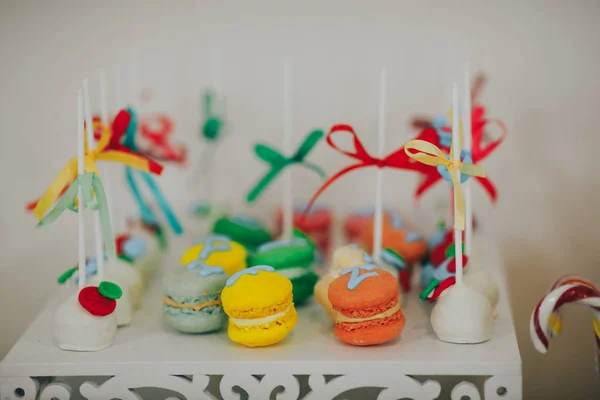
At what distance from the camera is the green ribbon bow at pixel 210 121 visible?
2.04m

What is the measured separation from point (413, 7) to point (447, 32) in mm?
120

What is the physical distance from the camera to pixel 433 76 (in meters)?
2.13

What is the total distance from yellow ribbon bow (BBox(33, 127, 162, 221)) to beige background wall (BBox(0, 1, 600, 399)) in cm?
63

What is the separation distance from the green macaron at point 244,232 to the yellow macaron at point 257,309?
0.43 metres

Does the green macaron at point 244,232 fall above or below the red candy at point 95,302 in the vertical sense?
above

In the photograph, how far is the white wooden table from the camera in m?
1.36

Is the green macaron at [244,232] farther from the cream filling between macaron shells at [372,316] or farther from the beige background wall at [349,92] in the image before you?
the cream filling between macaron shells at [372,316]

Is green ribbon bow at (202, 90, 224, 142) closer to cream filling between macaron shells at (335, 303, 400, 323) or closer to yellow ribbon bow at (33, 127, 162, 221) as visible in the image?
yellow ribbon bow at (33, 127, 162, 221)

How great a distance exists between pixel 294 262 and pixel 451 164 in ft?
1.38

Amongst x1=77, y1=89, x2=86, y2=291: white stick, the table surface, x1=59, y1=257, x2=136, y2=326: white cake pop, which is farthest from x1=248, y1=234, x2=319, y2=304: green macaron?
x1=77, y1=89, x2=86, y2=291: white stick

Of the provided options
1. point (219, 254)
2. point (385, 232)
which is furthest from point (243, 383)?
point (385, 232)

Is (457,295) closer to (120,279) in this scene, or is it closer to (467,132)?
(467,132)

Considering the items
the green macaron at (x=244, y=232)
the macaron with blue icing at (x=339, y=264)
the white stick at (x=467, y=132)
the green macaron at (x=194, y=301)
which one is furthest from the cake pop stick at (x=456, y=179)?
the green macaron at (x=244, y=232)

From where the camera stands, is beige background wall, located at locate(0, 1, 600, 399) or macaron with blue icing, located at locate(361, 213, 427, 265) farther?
beige background wall, located at locate(0, 1, 600, 399)
